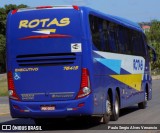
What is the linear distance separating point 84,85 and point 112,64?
2751 mm

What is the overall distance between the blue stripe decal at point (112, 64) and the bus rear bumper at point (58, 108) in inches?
59.9

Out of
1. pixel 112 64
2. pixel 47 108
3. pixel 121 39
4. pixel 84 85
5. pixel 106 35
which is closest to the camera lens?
pixel 84 85

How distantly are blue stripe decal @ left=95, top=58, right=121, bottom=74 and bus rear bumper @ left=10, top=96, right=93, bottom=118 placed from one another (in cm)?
152

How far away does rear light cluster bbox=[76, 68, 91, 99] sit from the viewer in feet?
45.1

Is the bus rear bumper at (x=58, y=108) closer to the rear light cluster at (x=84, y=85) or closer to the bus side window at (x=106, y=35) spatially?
the rear light cluster at (x=84, y=85)

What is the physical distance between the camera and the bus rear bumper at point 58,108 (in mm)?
13719

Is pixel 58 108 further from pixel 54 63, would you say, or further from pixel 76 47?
pixel 76 47

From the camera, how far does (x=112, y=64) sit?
16297 mm

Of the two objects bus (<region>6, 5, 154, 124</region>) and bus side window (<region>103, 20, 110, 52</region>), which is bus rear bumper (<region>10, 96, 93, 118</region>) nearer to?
bus (<region>6, 5, 154, 124</region>)

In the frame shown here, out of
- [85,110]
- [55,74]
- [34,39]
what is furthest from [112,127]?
[34,39]

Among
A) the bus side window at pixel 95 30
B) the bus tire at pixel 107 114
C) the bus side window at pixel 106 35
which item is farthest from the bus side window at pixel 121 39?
the bus side window at pixel 95 30

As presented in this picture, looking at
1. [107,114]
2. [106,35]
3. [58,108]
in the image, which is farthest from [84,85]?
[106,35]

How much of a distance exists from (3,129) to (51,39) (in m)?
2.95

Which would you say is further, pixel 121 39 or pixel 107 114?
pixel 121 39
